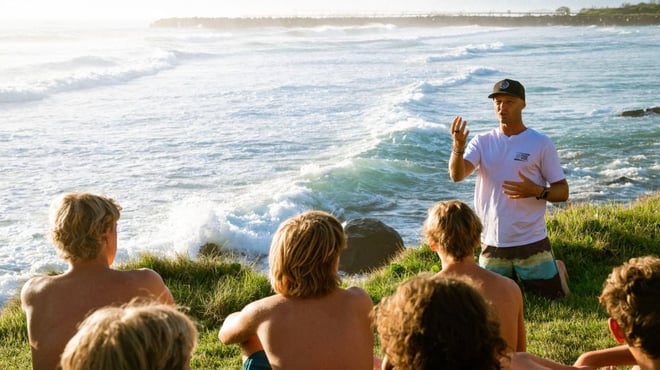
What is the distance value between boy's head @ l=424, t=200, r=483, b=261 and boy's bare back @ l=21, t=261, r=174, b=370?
1.58 m

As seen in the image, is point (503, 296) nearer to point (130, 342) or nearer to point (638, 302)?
point (638, 302)

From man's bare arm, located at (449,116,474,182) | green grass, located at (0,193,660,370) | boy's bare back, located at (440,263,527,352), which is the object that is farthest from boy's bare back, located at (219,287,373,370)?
man's bare arm, located at (449,116,474,182)

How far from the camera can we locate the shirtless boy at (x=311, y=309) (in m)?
3.61

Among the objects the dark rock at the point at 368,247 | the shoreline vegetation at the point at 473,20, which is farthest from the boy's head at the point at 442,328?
the shoreline vegetation at the point at 473,20

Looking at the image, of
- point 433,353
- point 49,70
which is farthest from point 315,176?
point 49,70

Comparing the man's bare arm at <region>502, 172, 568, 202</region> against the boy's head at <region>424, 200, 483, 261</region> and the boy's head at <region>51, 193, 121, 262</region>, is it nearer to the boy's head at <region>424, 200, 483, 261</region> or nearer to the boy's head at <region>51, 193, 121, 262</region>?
the boy's head at <region>424, 200, 483, 261</region>

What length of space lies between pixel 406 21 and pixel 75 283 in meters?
117

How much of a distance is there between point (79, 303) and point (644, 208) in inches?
273

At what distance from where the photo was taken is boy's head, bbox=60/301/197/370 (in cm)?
221

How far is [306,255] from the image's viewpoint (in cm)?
358

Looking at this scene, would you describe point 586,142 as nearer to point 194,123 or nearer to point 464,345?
point 194,123

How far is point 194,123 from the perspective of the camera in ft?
70.5

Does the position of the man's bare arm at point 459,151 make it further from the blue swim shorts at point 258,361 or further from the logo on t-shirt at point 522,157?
the blue swim shorts at point 258,361

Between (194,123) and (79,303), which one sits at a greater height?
(79,303)
